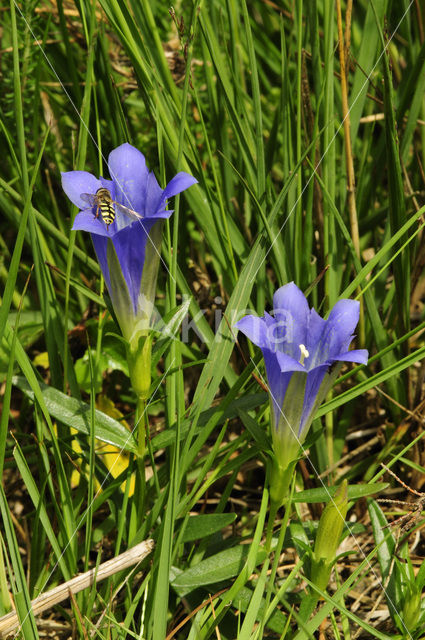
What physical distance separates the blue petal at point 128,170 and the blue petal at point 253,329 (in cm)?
39

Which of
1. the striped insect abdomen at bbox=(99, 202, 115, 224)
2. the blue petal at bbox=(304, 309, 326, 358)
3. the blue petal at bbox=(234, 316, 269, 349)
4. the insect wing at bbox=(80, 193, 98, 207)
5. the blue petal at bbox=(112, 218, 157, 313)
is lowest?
the blue petal at bbox=(304, 309, 326, 358)

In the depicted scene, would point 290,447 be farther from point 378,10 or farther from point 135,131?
point 135,131

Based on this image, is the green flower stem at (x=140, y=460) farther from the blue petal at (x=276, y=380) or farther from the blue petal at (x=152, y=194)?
the blue petal at (x=152, y=194)

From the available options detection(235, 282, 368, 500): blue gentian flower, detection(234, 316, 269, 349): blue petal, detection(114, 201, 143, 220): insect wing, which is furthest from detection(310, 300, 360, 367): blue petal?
detection(114, 201, 143, 220): insect wing

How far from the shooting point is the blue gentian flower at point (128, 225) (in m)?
1.12

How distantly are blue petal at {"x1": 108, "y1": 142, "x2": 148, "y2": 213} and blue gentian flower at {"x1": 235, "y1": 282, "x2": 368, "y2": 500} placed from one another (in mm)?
344

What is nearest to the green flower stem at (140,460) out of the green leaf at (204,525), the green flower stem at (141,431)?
the green flower stem at (141,431)

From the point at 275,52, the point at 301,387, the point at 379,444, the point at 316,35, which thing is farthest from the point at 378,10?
the point at 379,444

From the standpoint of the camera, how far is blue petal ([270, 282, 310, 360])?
115cm

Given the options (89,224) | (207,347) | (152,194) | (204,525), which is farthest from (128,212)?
(204,525)

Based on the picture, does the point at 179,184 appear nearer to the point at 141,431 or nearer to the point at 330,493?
the point at 141,431

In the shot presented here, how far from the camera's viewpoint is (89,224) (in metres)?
1.05

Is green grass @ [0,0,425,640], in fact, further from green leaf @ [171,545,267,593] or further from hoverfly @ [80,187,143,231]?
hoverfly @ [80,187,143,231]

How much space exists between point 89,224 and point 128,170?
244 millimetres
